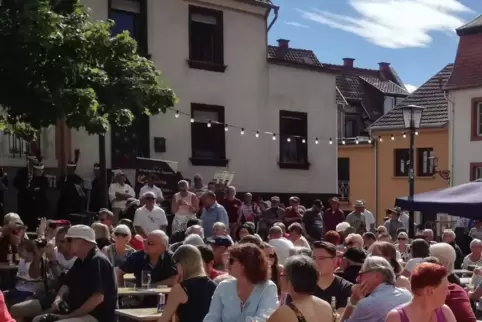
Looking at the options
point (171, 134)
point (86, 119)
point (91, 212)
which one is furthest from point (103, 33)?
point (171, 134)

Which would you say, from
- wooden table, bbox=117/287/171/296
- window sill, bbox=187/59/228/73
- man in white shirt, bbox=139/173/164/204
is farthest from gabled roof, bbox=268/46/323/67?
wooden table, bbox=117/287/171/296

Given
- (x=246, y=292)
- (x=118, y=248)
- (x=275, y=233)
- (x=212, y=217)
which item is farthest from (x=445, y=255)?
(x=212, y=217)

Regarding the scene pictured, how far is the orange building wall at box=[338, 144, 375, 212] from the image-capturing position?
36.9 meters

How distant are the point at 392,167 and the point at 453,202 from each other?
85.7 feet

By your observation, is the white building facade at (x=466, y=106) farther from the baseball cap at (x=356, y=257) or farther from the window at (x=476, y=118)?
the baseball cap at (x=356, y=257)

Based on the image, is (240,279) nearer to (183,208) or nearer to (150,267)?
(150,267)

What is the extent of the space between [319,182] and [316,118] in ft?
6.70

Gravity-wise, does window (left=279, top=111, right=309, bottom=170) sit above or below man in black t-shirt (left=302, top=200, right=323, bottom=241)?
above

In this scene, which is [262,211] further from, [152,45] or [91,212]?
[152,45]

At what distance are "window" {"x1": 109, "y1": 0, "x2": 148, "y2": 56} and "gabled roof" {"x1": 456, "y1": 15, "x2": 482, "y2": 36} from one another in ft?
53.8

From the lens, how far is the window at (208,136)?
69.8 ft

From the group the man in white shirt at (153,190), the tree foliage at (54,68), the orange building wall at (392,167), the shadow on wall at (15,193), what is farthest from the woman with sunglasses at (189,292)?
the orange building wall at (392,167)

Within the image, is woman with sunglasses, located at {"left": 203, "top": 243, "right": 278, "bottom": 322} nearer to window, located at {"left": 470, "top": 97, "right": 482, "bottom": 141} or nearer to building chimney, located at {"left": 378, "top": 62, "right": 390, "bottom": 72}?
window, located at {"left": 470, "top": 97, "right": 482, "bottom": 141}

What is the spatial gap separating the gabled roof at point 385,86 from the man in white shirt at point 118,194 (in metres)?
35.2
